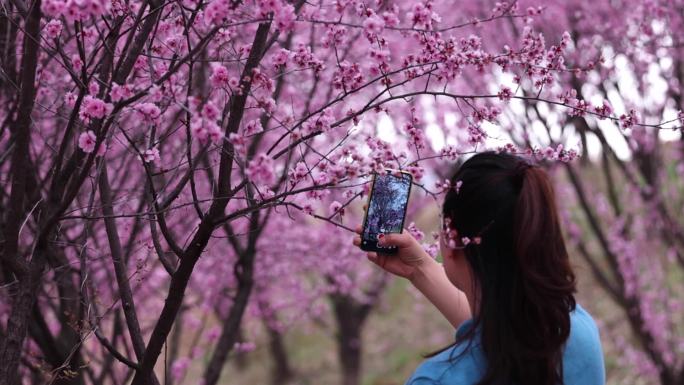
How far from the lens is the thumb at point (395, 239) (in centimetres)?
226

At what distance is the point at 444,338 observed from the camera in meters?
14.5

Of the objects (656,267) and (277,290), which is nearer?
(656,267)

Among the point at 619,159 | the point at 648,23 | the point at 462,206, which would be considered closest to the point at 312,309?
the point at 619,159

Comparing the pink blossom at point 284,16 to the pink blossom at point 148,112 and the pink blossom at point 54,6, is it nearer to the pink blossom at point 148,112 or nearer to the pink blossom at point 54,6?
the pink blossom at point 148,112

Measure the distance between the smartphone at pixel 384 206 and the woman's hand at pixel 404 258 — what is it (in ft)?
0.17

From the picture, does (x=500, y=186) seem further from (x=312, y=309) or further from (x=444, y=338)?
(x=444, y=338)

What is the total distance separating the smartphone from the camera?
223 cm

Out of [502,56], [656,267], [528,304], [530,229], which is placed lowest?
[528,304]

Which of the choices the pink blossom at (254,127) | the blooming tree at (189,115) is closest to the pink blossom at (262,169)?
the blooming tree at (189,115)

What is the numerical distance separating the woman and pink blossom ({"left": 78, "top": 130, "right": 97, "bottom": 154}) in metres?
1.07

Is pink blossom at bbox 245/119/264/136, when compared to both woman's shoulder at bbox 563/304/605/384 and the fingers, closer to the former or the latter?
the fingers

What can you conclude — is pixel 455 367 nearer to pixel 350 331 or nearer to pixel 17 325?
pixel 17 325

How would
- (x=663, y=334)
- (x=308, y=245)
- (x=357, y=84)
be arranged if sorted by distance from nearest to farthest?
1. (x=357, y=84)
2. (x=663, y=334)
3. (x=308, y=245)

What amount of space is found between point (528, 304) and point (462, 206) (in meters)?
0.28
